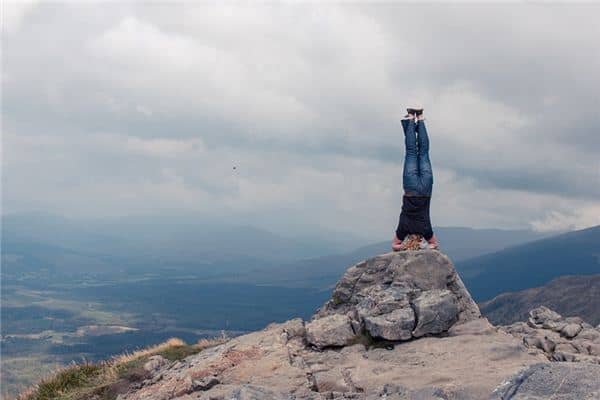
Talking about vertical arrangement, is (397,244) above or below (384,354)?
above

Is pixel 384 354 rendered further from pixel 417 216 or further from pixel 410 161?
pixel 410 161

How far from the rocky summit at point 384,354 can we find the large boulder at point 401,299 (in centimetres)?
4

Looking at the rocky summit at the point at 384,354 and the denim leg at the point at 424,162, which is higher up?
the denim leg at the point at 424,162

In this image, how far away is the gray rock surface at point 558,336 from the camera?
16.9 metres

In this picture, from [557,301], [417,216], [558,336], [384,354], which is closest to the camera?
[384,354]

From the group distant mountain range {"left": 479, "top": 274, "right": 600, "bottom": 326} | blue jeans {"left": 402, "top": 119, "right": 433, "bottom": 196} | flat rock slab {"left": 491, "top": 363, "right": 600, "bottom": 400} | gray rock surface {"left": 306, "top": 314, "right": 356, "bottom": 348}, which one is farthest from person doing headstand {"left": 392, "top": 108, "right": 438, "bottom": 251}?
distant mountain range {"left": 479, "top": 274, "right": 600, "bottom": 326}

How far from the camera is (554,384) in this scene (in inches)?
422

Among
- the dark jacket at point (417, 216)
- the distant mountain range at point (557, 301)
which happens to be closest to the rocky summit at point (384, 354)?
A: the dark jacket at point (417, 216)

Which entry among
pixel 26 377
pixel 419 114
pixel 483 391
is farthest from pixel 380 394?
pixel 26 377

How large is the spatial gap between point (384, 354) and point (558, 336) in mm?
6913

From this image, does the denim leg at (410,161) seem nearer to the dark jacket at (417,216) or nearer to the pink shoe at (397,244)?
the dark jacket at (417,216)

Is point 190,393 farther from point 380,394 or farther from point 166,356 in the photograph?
point 166,356

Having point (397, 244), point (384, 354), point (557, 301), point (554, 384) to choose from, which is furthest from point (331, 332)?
point (557, 301)

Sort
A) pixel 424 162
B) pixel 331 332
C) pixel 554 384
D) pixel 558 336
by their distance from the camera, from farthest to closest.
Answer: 1. pixel 424 162
2. pixel 558 336
3. pixel 331 332
4. pixel 554 384
